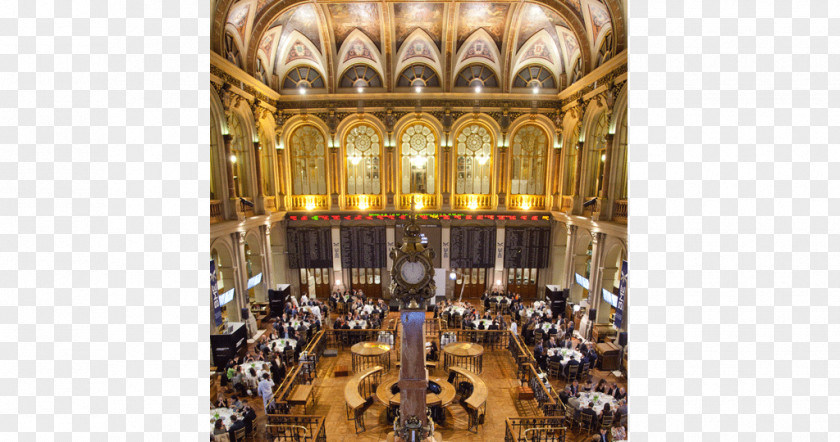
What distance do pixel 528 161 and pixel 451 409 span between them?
1385 centimetres

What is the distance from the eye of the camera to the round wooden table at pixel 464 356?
1226cm

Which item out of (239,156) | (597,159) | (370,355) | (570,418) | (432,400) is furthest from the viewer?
(597,159)

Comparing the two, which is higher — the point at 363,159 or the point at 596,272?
the point at 363,159

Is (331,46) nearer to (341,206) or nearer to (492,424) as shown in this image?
(341,206)

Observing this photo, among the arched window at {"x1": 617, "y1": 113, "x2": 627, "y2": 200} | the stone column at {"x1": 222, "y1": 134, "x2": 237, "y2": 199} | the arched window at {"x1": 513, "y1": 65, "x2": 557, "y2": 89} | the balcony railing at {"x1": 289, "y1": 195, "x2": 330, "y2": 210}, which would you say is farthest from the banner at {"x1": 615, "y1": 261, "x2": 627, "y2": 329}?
the stone column at {"x1": 222, "y1": 134, "x2": 237, "y2": 199}

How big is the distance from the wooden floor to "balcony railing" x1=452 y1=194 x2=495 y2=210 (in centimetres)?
898

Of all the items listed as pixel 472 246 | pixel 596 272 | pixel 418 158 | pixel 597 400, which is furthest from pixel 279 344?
pixel 596 272

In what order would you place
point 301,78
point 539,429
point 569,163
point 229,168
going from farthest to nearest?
point 301,78 < point 569,163 < point 229,168 < point 539,429

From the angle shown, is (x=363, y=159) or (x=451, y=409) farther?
(x=363, y=159)

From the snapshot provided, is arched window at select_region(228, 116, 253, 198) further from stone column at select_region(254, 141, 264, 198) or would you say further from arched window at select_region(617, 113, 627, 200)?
arched window at select_region(617, 113, 627, 200)

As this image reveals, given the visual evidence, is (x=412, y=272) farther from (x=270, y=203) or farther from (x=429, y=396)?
(x=270, y=203)

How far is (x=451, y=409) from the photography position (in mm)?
10297

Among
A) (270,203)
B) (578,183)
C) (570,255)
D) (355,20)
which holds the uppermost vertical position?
(355,20)

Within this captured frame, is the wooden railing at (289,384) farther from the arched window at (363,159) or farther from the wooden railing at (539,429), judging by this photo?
the arched window at (363,159)
